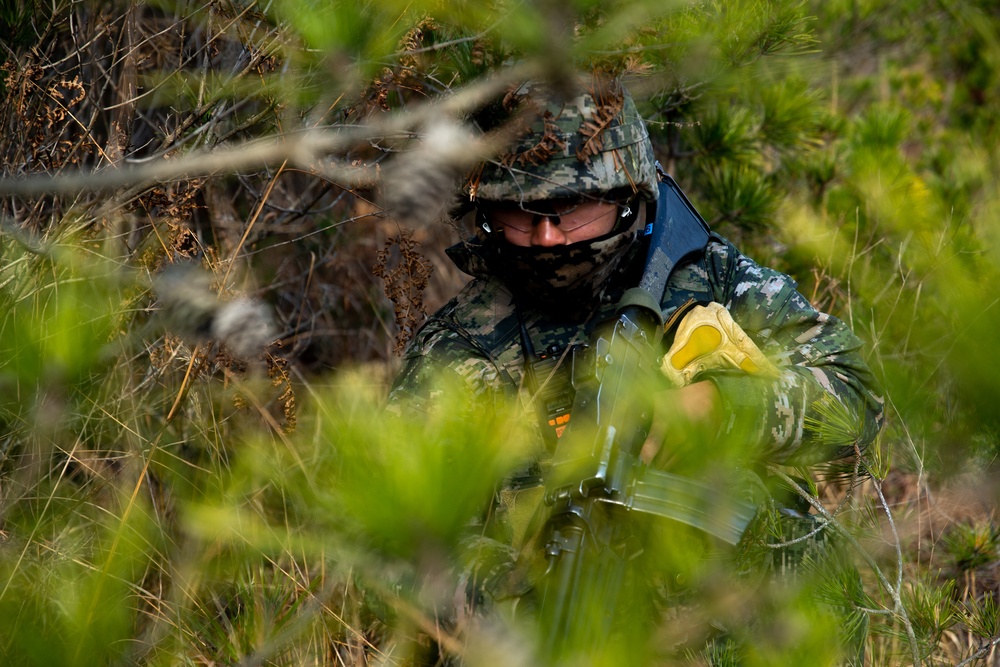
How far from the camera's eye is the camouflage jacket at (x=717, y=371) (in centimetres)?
220

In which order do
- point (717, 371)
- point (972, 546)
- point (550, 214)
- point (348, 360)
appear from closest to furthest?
1. point (717, 371)
2. point (550, 214)
3. point (972, 546)
4. point (348, 360)

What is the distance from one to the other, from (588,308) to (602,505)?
3.27 ft

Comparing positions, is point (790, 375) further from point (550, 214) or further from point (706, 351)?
point (550, 214)

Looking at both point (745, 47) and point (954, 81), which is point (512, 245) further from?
point (954, 81)

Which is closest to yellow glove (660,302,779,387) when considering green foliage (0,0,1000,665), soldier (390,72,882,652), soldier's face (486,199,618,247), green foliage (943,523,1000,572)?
soldier (390,72,882,652)

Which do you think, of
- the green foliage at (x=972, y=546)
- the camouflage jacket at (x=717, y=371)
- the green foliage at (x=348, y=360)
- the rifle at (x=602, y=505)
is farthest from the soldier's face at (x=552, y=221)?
the green foliage at (x=972, y=546)

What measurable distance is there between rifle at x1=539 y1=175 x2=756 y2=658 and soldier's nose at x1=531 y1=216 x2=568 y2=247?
1.51 ft

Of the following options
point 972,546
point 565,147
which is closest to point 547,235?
point 565,147

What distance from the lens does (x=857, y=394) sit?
235 centimetres

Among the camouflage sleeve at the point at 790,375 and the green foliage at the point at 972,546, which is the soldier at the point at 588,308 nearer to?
the camouflage sleeve at the point at 790,375

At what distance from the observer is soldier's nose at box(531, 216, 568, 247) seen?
2391 mm

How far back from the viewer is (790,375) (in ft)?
7.41

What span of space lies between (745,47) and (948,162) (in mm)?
2331

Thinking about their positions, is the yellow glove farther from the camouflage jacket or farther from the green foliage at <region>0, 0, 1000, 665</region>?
the green foliage at <region>0, 0, 1000, 665</region>
